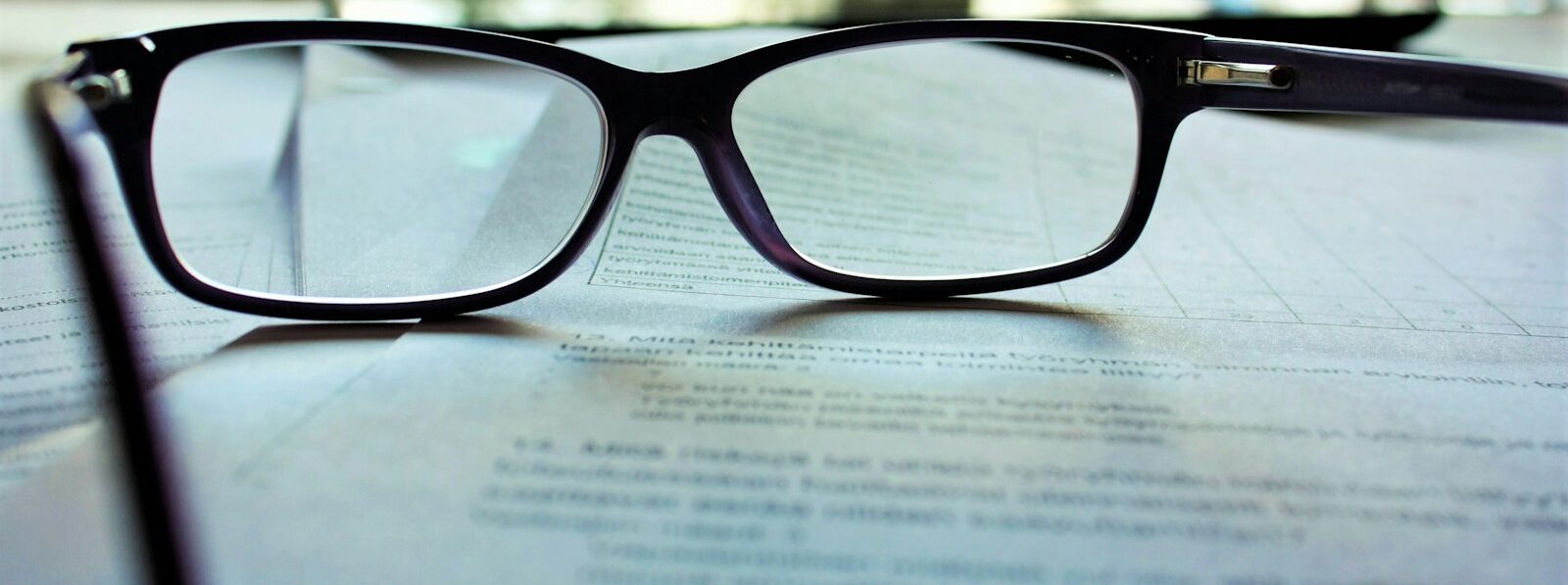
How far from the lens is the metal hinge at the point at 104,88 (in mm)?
353

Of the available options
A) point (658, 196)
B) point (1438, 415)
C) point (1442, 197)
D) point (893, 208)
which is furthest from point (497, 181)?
point (1442, 197)

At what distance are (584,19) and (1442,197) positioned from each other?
565mm

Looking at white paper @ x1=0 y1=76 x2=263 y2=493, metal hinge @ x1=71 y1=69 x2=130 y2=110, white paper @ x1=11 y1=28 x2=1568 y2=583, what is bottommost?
white paper @ x1=11 y1=28 x2=1568 y2=583

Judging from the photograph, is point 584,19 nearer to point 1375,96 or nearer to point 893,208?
point 893,208

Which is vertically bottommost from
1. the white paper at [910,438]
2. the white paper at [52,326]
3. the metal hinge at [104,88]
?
the white paper at [910,438]

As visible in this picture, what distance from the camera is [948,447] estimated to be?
0.99 ft

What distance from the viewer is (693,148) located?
433mm

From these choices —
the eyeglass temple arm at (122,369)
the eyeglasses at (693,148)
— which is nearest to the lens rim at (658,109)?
the eyeglasses at (693,148)

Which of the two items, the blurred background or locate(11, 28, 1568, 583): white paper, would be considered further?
the blurred background

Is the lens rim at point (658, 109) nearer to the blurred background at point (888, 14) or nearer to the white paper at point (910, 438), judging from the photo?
the white paper at point (910, 438)

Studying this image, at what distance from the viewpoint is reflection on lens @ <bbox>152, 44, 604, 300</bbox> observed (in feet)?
1.42

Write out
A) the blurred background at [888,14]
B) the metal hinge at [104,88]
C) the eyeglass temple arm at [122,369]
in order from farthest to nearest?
the blurred background at [888,14] < the metal hinge at [104,88] < the eyeglass temple arm at [122,369]

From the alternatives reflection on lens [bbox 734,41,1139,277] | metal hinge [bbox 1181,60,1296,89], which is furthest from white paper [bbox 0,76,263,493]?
metal hinge [bbox 1181,60,1296,89]

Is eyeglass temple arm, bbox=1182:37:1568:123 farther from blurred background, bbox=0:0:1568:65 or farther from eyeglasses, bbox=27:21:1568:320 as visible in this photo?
blurred background, bbox=0:0:1568:65
